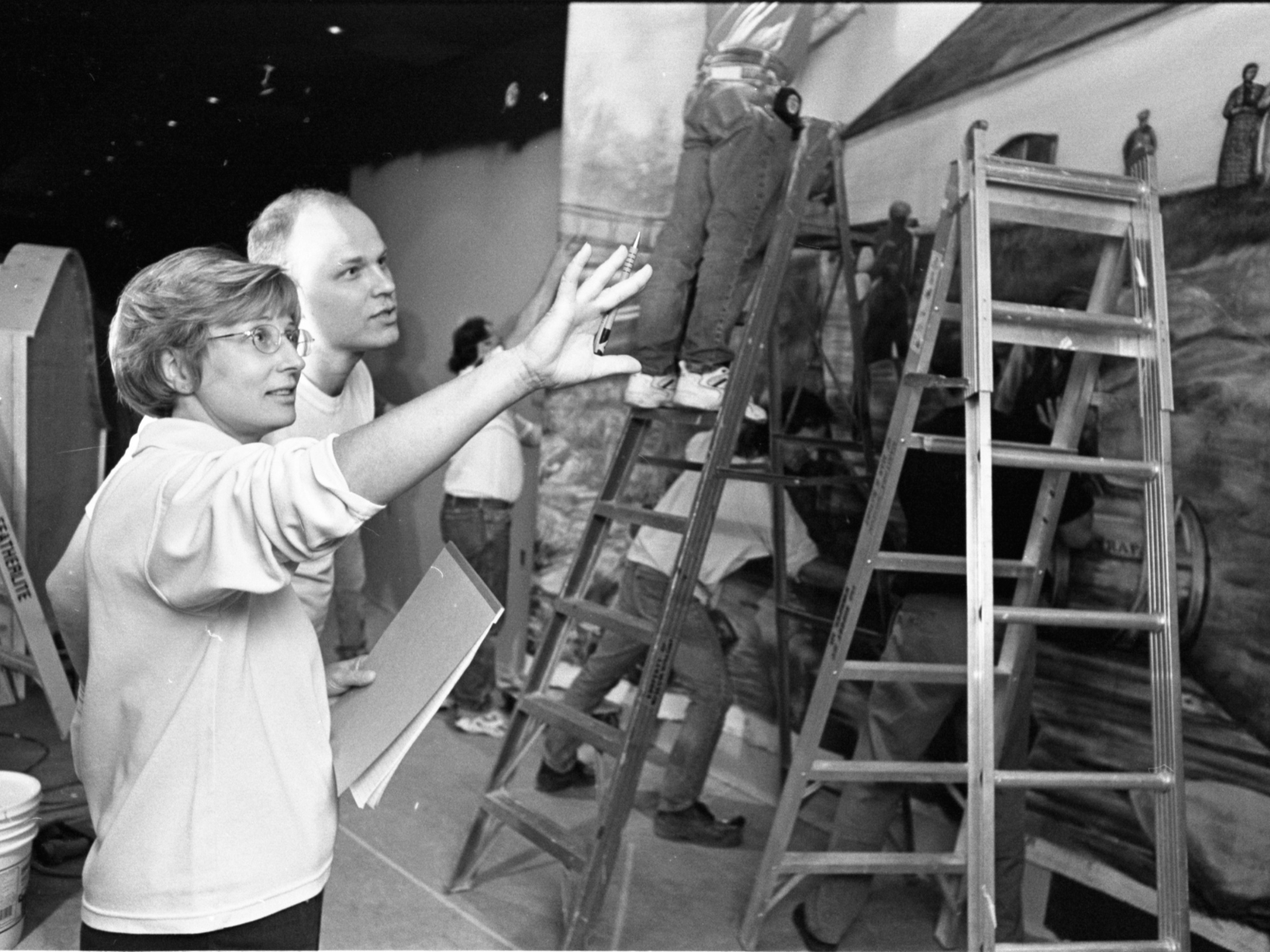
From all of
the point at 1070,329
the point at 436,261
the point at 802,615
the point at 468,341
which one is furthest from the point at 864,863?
the point at 436,261

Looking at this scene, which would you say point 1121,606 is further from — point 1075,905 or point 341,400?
point 341,400

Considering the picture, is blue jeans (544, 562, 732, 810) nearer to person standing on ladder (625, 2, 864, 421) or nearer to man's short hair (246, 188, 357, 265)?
person standing on ladder (625, 2, 864, 421)

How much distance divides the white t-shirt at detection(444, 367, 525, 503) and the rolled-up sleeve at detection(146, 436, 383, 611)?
1.41m

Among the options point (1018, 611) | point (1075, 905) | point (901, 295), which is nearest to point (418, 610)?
point (1018, 611)

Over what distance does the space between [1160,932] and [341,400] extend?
5.86 feet

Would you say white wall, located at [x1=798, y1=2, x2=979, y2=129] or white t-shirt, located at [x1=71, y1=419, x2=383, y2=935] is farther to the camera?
white wall, located at [x1=798, y1=2, x2=979, y2=129]

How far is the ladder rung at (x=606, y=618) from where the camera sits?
2652 mm

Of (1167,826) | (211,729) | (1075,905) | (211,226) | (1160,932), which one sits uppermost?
(211,226)

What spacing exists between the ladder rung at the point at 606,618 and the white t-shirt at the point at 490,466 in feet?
0.96

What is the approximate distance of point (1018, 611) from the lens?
217 centimetres

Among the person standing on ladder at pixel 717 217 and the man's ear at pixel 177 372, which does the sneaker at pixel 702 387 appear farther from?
the man's ear at pixel 177 372

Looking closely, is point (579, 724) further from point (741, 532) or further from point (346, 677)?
point (346, 677)

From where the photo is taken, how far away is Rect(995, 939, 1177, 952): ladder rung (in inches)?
80.0

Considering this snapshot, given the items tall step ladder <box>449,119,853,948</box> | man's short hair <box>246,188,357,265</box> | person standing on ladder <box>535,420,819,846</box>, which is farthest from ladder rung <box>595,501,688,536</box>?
man's short hair <box>246,188,357,265</box>
